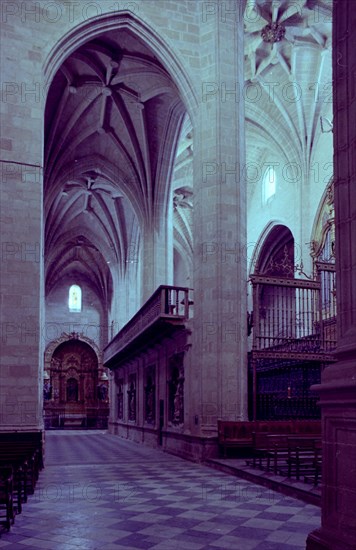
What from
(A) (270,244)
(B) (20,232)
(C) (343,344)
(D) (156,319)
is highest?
(A) (270,244)

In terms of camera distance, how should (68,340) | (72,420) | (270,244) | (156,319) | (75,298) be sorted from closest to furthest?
(156,319) < (270,244) < (72,420) < (68,340) < (75,298)

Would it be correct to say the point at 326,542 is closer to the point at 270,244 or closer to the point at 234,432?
the point at 234,432

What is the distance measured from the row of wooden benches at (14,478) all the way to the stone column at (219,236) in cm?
523

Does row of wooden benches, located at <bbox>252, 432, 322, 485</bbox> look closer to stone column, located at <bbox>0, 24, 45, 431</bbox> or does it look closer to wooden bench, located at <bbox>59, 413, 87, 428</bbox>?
stone column, located at <bbox>0, 24, 45, 431</bbox>

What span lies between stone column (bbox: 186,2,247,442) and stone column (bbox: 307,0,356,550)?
10.0 meters

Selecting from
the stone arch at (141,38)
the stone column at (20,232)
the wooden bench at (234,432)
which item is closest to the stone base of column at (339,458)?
the wooden bench at (234,432)

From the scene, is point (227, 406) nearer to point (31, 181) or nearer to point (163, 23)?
point (31, 181)

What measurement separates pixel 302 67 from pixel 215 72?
29.3 ft

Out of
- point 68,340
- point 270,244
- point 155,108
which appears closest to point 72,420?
point 68,340

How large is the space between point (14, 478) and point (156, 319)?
8.13m

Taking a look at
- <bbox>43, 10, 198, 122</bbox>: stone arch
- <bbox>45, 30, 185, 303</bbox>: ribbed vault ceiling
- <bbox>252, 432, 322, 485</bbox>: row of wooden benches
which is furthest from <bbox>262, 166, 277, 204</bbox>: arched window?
<bbox>252, 432, 322, 485</bbox>: row of wooden benches

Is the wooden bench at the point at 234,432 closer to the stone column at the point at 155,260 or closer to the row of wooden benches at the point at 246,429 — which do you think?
the row of wooden benches at the point at 246,429

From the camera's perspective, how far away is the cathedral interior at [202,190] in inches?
199

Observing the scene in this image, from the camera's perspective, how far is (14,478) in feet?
27.7
